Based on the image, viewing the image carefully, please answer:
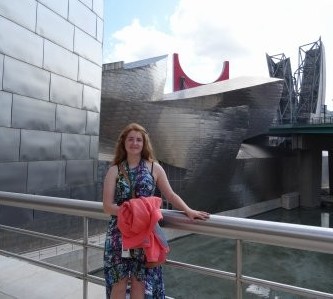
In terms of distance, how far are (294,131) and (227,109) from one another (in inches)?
430

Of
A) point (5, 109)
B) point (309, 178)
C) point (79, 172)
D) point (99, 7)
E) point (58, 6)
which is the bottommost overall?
point (309, 178)

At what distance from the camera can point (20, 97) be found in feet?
23.2

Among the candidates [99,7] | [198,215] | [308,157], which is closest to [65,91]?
[99,7]

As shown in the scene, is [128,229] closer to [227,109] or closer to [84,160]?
[84,160]

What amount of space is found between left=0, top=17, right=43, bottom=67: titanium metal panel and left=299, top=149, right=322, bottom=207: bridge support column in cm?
3141

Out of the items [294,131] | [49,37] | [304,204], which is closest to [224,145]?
[294,131]

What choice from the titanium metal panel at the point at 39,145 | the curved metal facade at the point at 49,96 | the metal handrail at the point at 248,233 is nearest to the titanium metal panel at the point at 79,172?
the curved metal facade at the point at 49,96

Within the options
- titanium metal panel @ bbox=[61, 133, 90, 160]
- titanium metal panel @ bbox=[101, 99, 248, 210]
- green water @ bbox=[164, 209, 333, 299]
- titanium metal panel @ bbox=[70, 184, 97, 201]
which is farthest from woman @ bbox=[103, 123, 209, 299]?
titanium metal panel @ bbox=[101, 99, 248, 210]

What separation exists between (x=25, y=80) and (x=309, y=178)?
32.0m

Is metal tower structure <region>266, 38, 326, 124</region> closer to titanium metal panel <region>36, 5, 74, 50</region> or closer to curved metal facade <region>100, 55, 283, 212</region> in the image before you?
curved metal facade <region>100, 55, 283, 212</region>

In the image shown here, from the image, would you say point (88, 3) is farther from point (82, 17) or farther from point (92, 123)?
point (92, 123)

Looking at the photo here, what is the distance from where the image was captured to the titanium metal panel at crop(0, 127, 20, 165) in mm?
6652

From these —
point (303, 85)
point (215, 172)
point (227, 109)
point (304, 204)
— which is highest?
point (303, 85)

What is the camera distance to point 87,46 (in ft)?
29.7
